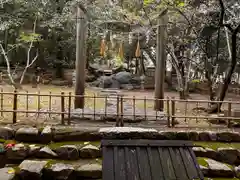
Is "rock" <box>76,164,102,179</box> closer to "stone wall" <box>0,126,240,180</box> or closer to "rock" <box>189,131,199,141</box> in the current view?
"stone wall" <box>0,126,240,180</box>

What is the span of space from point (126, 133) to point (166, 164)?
169 centimetres

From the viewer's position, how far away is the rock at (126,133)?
4.18 meters

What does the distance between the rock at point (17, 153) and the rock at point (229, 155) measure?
3.86m

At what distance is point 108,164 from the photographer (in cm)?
246

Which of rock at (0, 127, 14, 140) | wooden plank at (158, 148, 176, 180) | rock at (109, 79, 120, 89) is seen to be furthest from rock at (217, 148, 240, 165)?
rock at (109, 79, 120, 89)

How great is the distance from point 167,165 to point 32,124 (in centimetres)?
381

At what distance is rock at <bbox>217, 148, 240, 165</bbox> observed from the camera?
16.2ft

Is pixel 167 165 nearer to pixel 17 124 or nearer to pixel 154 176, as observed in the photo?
pixel 154 176

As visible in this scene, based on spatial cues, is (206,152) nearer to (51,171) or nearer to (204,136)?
(204,136)

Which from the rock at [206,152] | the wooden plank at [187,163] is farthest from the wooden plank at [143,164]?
the rock at [206,152]

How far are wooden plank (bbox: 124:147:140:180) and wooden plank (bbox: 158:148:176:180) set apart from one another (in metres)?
0.29

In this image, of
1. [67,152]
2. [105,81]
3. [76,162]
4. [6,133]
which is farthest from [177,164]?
[105,81]

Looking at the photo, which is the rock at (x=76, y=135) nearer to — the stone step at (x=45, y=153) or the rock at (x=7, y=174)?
the stone step at (x=45, y=153)

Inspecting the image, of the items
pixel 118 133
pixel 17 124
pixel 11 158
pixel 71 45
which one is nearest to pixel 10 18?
pixel 71 45
